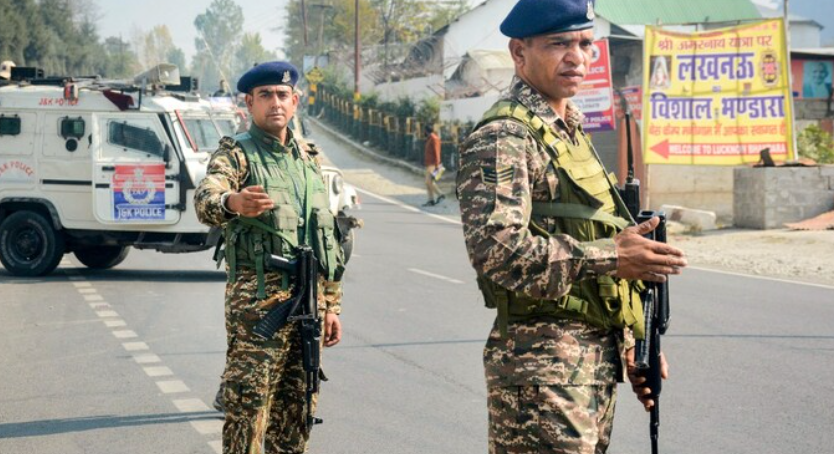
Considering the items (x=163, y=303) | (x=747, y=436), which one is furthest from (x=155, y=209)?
(x=747, y=436)

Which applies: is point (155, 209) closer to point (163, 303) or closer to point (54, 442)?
point (163, 303)

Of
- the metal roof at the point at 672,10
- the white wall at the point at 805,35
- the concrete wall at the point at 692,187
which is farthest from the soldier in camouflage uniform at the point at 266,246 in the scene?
the white wall at the point at 805,35

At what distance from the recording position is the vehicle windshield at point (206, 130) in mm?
15112

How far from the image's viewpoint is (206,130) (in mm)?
15312

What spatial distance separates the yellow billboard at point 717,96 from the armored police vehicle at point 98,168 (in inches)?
369

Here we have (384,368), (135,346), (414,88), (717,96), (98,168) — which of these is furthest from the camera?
(414,88)

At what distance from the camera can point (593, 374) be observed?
329 centimetres

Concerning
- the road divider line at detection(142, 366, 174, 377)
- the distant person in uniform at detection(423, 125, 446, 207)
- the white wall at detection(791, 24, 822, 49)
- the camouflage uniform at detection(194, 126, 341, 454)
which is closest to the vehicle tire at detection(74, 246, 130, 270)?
the road divider line at detection(142, 366, 174, 377)

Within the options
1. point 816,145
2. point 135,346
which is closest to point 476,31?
point 816,145

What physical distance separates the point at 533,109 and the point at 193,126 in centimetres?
1228

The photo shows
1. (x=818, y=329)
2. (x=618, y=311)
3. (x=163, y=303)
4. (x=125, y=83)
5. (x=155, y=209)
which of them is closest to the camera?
(x=618, y=311)

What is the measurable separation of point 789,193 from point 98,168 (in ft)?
37.0

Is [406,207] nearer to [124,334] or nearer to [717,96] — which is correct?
[717,96]

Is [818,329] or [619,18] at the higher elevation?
[619,18]
